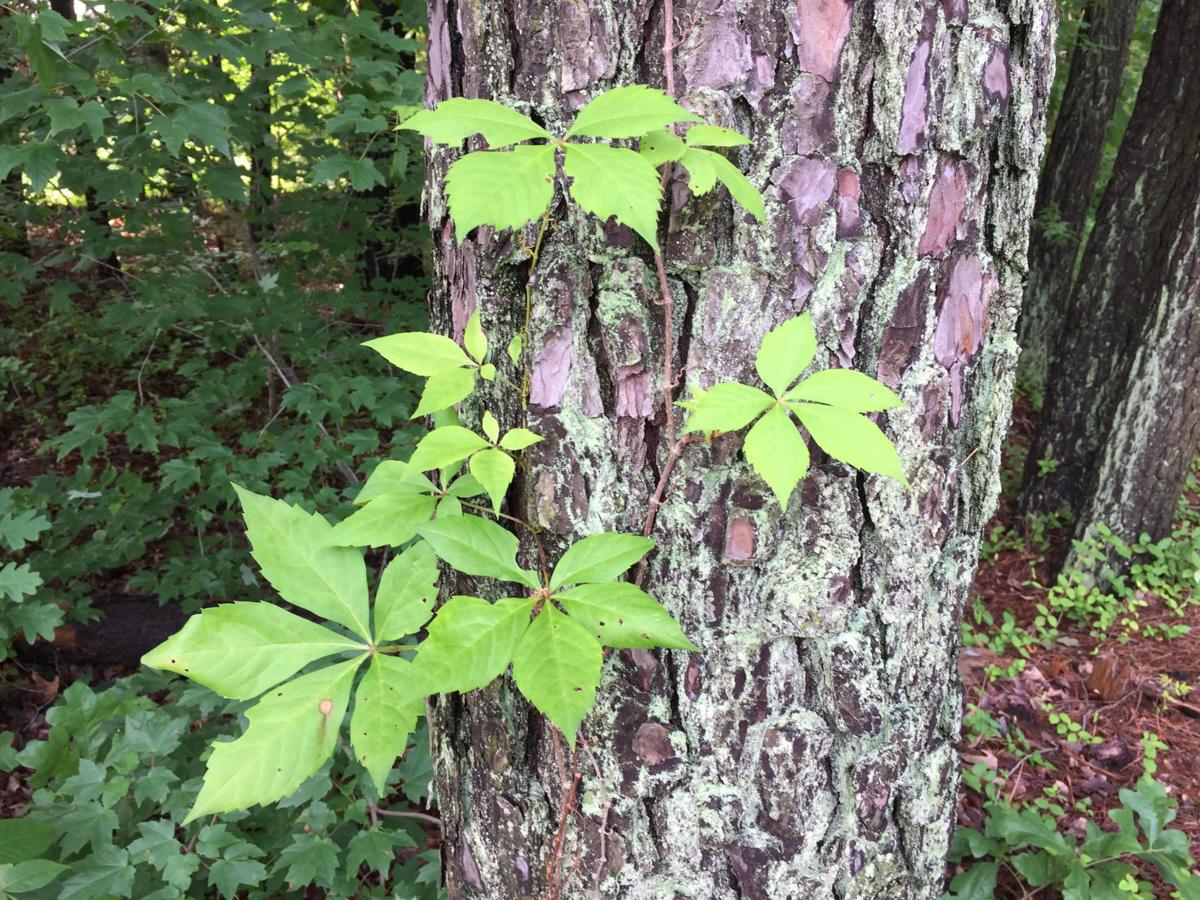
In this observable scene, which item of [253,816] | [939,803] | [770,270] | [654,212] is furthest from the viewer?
[253,816]

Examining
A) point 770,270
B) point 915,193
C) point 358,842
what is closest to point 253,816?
point 358,842

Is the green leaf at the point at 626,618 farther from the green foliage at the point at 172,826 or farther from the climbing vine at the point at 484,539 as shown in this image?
the green foliage at the point at 172,826

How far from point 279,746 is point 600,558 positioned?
0.45 meters

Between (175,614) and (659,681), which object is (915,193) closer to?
(659,681)

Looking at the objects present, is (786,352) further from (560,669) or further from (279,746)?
(279,746)

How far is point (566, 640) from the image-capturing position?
0.83 m

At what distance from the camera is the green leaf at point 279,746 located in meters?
0.86

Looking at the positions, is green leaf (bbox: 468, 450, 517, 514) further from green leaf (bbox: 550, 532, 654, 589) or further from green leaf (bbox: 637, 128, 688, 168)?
green leaf (bbox: 637, 128, 688, 168)

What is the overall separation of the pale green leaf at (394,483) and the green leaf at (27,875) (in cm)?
123

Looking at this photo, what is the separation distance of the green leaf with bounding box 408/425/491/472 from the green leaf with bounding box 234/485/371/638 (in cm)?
19

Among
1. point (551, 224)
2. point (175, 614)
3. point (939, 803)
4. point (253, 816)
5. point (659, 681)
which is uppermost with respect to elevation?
point (551, 224)

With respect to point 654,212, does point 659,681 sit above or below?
below

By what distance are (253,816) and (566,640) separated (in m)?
1.90

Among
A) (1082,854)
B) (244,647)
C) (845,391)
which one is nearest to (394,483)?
(244,647)
